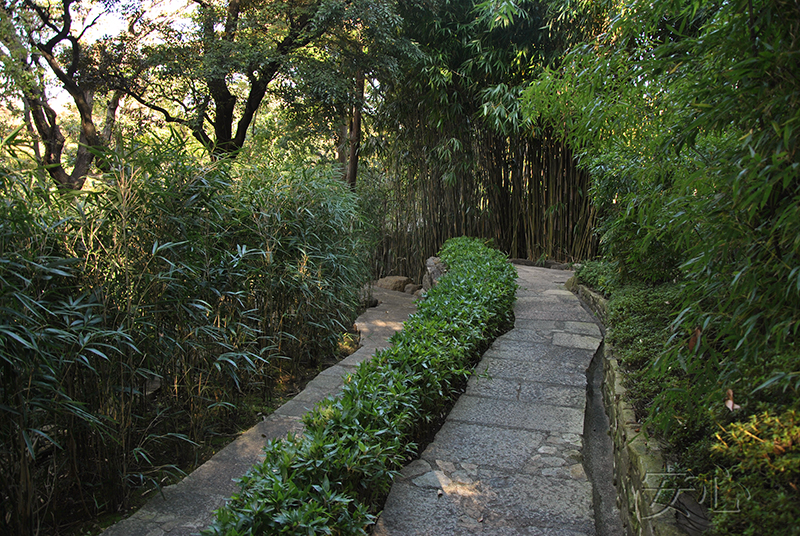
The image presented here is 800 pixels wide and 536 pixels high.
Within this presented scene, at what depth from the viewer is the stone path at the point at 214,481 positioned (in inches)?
67.7

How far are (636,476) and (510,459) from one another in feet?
1.67

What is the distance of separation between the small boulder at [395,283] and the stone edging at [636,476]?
192 inches

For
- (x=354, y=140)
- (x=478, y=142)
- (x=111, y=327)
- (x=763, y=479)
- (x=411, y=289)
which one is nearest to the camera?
(x=763, y=479)

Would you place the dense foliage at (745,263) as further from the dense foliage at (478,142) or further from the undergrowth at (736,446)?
the dense foliage at (478,142)

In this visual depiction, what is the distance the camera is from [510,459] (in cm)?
196

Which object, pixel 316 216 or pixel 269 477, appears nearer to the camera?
pixel 269 477

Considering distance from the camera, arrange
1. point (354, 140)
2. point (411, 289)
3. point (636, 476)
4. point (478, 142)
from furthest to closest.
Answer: point (354, 140) → point (411, 289) → point (478, 142) → point (636, 476)

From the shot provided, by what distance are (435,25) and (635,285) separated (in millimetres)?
4305

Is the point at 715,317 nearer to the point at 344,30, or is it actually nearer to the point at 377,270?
the point at 344,30

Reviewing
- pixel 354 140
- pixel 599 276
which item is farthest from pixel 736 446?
pixel 354 140

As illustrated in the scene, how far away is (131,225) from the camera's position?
6.56ft

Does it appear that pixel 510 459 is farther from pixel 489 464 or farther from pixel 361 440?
pixel 361 440

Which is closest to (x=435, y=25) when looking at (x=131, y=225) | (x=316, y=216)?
(x=316, y=216)

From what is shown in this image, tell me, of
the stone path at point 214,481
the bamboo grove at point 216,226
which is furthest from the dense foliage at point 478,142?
the stone path at point 214,481
